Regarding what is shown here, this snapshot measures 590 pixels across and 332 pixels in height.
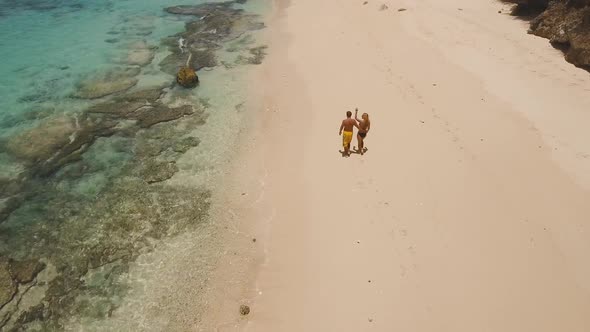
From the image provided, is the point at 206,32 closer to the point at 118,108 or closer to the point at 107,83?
the point at 107,83

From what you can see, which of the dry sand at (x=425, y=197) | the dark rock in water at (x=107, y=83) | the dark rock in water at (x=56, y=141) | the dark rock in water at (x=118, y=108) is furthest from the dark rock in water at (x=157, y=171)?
the dark rock in water at (x=107, y=83)

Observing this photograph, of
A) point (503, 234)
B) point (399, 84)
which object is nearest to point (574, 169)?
point (503, 234)

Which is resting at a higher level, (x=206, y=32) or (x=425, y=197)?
(x=206, y=32)

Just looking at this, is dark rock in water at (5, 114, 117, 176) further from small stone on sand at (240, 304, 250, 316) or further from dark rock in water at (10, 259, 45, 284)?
small stone on sand at (240, 304, 250, 316)

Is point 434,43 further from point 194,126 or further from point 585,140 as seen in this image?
point 194,126

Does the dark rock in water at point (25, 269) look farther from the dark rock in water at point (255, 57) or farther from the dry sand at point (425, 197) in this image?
the dark rock in water at point (255, 57)

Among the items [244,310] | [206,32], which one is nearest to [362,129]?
[244,310]
